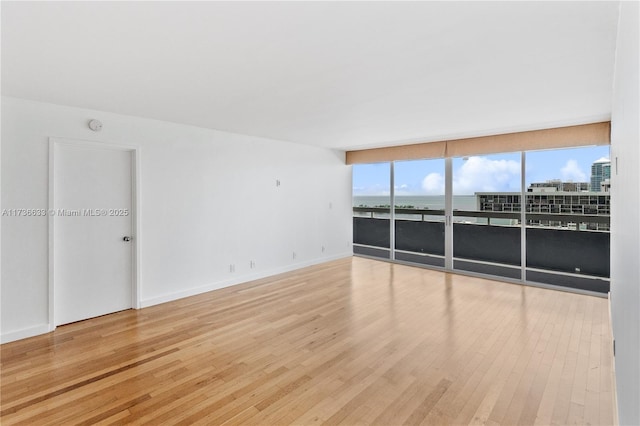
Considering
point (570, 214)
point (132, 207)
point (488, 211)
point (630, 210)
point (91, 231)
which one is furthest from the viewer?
point (488, 211)

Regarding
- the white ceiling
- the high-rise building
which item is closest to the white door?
the white ceiling

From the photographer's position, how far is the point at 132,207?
4258mm

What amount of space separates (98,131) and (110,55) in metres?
1.96

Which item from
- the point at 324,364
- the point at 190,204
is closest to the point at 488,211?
the point at 324,364

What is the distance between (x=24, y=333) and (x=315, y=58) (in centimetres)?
405

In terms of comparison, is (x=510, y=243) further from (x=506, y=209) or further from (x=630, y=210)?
(x=630, y=210)

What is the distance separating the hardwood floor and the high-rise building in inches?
73.7

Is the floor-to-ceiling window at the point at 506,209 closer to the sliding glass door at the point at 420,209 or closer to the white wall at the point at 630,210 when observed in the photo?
the sliding glass door at the point at 420,209

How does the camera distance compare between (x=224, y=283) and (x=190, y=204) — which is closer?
(x=190, y=204)

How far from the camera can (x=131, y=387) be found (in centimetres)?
249

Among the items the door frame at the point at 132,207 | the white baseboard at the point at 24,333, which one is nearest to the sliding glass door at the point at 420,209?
the door frame at the point at 132,207

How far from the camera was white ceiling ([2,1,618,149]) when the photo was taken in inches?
70.2

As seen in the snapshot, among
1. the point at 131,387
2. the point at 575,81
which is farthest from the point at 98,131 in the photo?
the point at 575,81

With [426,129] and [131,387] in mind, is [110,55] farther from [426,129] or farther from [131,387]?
[426,129]
